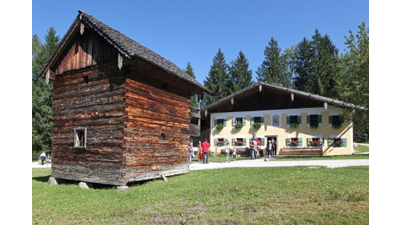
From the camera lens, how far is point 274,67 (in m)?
63.5

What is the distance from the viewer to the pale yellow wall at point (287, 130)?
95.9ft

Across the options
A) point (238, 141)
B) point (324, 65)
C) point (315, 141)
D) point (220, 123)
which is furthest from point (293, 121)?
point (324, 65)

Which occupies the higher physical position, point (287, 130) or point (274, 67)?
point (274, 67)

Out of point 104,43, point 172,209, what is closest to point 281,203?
point 172,209

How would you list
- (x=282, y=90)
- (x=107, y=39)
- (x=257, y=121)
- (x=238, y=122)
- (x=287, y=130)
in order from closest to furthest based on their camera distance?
(x=107, y=39), (x=282, y=90), (x=287, y=130), (x=257, y=121), (x=238, y=122)

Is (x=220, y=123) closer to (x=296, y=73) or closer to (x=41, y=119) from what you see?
(x=41, y=119)

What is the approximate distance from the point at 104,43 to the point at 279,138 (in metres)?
22.9

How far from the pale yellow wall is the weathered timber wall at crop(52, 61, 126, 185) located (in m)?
21.8

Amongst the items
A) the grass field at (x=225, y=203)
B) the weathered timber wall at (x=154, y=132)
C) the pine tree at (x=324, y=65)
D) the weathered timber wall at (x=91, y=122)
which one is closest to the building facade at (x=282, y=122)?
the weathered timber wall at (x=154, y=132)

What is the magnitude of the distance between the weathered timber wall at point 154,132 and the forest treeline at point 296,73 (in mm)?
16440

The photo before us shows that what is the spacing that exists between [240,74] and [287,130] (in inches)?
1328

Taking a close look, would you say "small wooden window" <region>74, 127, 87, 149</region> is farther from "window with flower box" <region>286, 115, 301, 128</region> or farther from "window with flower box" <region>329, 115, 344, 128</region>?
"window with flower box" <region>329, 115, 344, 128</region>

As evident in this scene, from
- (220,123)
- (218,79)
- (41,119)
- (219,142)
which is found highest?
(218,79)

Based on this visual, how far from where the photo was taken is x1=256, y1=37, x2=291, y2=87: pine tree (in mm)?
63244
